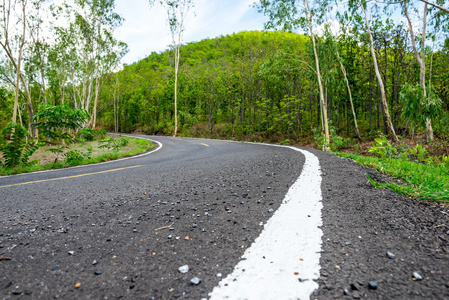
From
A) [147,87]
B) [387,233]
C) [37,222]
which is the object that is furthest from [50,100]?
[387,233]

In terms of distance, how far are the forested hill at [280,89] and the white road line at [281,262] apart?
1056 cm

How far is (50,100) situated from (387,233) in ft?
129

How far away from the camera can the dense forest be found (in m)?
12.5

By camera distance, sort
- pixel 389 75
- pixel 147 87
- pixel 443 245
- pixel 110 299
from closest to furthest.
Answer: pixel 110 299 < pixel 443 245 < pixel 389 75 < pixel 147 87

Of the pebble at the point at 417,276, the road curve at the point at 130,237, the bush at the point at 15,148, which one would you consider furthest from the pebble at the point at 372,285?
the bush at the point at 15,148

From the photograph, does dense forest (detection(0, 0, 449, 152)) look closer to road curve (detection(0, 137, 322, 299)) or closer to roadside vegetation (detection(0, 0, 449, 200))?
roadside vegetation (detection(0, 0, 449, 200))

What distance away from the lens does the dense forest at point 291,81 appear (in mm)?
12547

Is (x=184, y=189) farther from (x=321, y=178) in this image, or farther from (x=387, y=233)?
(x=387, y=233)

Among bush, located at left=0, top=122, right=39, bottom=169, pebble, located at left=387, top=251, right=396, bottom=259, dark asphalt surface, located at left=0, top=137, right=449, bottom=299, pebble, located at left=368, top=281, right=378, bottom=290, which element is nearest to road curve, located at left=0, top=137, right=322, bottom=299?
dark asphalt surface, located at left=0, top=137, right=449, bottom=299

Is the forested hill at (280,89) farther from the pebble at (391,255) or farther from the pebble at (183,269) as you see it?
the pebble at (183,269)

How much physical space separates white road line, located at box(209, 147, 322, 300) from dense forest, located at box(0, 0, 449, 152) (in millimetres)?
7815

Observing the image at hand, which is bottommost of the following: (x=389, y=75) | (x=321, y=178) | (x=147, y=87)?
(x=321, y=178)

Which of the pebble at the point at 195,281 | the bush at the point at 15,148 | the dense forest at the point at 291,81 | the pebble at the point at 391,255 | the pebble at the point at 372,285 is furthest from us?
the dense forest at the point at 291,81

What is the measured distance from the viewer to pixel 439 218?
155 cm
